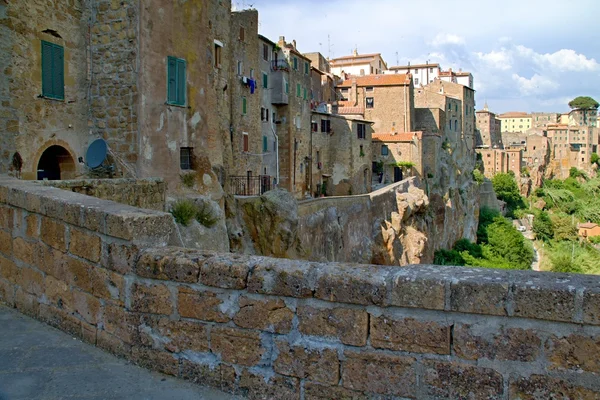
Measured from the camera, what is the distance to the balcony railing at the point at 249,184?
1059 inches

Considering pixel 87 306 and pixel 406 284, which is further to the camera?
pixel 87 306

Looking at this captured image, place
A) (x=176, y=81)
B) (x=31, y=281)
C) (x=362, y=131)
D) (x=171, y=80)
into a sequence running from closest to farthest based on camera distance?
(x=31, y=281), (x=171, y=80), (x=176, y=81), (x=362, y=131)

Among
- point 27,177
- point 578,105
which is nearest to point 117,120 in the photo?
point 27,177

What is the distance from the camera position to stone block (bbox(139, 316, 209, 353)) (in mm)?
3809

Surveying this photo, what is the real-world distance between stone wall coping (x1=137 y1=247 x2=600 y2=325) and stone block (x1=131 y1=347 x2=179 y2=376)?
0.57 meters

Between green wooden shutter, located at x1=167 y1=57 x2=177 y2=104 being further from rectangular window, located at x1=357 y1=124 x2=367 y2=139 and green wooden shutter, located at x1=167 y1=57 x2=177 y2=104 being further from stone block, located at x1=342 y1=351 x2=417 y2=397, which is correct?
rectangular window, located at x1=357 y1=124 x2=367 y2=139

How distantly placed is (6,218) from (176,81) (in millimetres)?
7227

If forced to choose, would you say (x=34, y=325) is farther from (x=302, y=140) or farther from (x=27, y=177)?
(x=302, y=140)

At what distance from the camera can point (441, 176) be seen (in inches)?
2109

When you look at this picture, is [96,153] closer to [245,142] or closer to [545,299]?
[545,299]

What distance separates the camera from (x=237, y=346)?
368 centimetres

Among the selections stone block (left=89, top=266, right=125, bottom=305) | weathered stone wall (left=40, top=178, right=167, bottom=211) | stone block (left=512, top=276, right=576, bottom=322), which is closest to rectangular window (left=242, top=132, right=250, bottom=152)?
weathered stone wall (left=40, top=178, right=167, bottom=211)

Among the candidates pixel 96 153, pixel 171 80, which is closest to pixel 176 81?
pixel 171 80

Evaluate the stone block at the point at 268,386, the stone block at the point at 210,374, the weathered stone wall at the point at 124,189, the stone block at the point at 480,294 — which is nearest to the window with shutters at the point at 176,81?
the weathered stone wall at the point at 124,189
